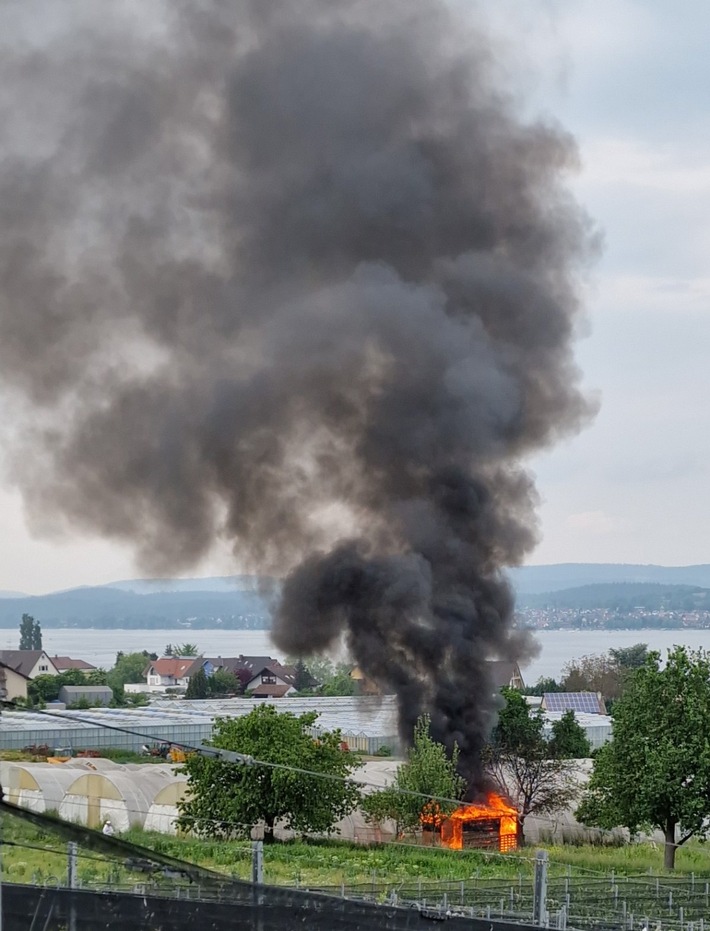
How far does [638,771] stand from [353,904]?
15967 millimetres

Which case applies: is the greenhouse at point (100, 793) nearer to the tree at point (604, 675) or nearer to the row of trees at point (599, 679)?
the row of trees at point (599, 679)

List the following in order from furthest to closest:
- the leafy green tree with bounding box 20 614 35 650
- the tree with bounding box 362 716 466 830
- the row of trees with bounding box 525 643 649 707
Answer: the leafy green tree with bounding box 20 614 35 650 < the row of trees with bounding box 525 643 649 707 < the tree with bounding box 362 716 466 830

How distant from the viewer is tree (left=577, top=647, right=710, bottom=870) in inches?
1070

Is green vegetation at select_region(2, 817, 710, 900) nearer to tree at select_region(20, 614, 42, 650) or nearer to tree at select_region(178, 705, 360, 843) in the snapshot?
tree at select_region(178, 705, 360, 843)

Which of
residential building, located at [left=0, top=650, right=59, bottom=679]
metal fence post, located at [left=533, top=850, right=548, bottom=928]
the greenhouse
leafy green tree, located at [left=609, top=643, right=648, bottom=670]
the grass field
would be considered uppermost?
leafy green tree, located at [left=609, top=643, right=648, bottom=670]

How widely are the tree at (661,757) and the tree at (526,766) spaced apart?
5.09 meters

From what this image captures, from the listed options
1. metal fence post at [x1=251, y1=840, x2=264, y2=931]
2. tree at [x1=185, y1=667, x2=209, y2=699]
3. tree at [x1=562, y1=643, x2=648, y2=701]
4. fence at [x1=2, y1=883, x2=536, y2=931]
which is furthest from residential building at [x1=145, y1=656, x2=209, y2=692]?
metal fence post at [x1=251, y1=840, x2=264, y2=931]

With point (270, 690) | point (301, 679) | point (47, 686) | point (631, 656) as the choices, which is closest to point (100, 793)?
point (47, 686)

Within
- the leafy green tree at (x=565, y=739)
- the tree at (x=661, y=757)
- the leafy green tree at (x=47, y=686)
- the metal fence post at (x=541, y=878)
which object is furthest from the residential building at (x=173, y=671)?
the metal fence post at (x=541, y=878)

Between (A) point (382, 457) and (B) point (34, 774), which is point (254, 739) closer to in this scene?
(B) point (34, 774)

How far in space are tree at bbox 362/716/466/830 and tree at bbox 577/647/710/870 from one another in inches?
136

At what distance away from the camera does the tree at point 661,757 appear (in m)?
27.2

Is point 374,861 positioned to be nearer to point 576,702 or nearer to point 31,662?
point 576,702

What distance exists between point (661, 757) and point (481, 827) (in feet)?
20.4
